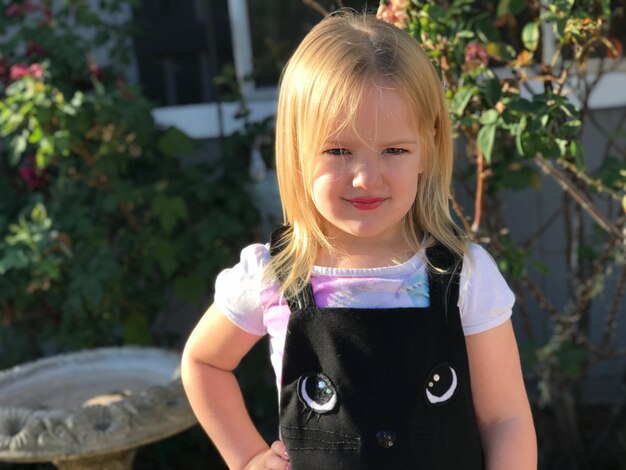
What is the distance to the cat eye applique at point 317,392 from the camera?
4.65ft

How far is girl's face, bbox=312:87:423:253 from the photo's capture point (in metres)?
1.36

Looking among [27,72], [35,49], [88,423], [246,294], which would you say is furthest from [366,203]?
[35,49]

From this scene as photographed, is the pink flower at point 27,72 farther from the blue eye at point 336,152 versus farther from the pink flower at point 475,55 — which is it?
the blue eye at point 336,152

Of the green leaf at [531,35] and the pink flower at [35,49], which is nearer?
the green leaf at [531,35]

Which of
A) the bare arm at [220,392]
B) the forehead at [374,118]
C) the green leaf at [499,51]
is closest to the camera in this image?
the forehead at [374,118]

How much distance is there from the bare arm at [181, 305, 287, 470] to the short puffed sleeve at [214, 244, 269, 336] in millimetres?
36

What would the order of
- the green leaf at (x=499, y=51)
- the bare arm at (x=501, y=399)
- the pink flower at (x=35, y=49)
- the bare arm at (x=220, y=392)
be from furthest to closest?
the pink flower at (x=35, y=49)
the green leaf at (x=499, y=51)
the bare arm at (x=220, y=392)
the bare arm at (x=501, y=399)

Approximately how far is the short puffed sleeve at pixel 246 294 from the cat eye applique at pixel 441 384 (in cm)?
33

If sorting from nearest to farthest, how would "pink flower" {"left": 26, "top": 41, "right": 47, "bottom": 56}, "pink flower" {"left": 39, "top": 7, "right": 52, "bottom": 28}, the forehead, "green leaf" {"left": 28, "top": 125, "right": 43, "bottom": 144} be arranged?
1. the forehead
2. "green leaf" {"left": 28, "top": 125, "right": 43, "bottom": 144}
3. "pink flower" {"left": 26, "top": 41, "right": 47, "bottom": 56}
4. "pink flower" {"left": 39, "top": 7, "right": 52, "bottom": 28}

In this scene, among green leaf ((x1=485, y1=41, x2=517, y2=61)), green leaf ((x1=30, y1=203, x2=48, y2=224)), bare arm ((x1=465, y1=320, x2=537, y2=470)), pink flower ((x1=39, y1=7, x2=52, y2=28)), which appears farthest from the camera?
pink flower ((x1=39, y1=7, x2=52, y2=28))

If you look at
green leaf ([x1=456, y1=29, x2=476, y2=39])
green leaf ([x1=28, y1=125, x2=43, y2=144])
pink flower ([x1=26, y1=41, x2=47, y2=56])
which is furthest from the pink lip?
pink flower ([x1=26, y1=41, x2=47, y2=56])

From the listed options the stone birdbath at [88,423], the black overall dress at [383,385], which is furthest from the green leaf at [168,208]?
the black overall dress at [383,385]

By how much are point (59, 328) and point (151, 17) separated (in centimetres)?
148

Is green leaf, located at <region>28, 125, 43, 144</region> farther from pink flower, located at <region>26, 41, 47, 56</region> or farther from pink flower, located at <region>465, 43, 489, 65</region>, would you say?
pink flower, located at <region>465, 43, 489, 65</region>
